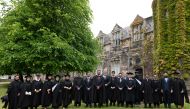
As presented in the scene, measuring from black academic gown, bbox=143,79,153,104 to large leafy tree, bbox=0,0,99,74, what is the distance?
9235 mm

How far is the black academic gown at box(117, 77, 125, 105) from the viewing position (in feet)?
61.3

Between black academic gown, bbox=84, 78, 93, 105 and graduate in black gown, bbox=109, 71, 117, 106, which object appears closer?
black academic gown, bbox=84, 78, 93, 105

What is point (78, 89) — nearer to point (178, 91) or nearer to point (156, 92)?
point (156, 92)

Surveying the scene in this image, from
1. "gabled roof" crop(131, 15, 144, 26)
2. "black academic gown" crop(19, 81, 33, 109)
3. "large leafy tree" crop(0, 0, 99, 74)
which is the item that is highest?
"gabled roof" crop(131, 15, 144, 26)

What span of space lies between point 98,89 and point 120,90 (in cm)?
124

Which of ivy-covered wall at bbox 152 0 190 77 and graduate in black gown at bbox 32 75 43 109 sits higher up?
ivy-covered wall at bbox 152 0 190 77

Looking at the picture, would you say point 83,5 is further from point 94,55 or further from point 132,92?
point 132,92

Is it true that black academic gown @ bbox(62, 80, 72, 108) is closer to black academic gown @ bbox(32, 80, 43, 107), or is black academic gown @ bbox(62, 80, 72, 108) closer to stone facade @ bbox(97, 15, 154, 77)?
black academic gown @ bbox(32, 80, 43, 107)

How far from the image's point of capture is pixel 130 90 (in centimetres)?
1853

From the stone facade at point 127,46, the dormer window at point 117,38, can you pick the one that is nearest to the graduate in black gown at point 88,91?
the stone facade at point 127,46

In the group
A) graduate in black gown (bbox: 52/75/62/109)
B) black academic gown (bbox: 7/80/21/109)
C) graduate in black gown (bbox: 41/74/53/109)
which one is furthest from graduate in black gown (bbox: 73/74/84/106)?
black academic gown (bbox: 7/80/21/109)

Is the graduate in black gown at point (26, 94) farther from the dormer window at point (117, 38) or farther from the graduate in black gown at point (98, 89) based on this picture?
the dormer window at point (117, 38)

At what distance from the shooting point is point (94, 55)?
32.1 metres

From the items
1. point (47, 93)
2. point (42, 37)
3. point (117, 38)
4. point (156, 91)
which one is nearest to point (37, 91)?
point (47, 93)
